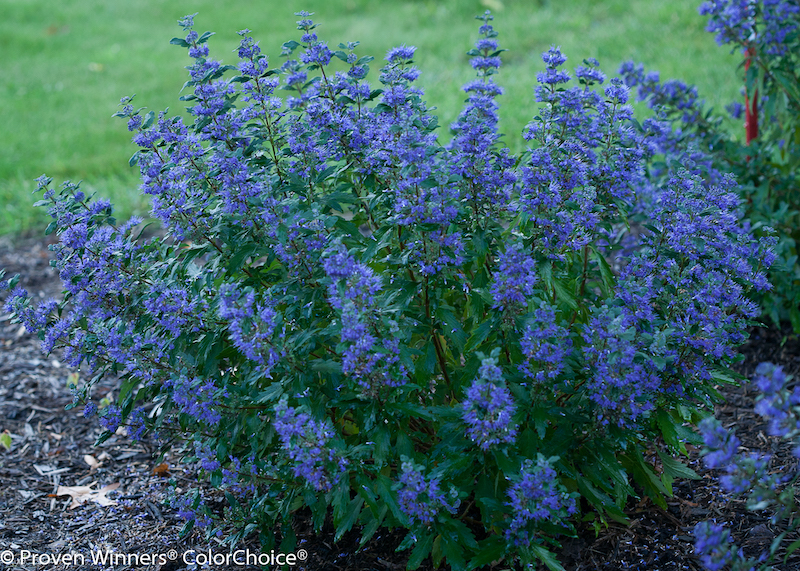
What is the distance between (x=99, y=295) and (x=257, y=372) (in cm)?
74

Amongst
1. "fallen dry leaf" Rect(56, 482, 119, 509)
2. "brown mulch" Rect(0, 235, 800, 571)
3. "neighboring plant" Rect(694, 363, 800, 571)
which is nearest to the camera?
"neighboring plant" Rect(694, 363, 800, 571)

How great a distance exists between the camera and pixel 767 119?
4.52 m

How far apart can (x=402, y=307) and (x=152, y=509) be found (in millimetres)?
1774

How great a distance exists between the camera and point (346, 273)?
Answer: 7.13 ft

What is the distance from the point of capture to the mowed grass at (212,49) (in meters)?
7.94

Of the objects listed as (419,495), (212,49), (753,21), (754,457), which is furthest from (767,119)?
(212,49)

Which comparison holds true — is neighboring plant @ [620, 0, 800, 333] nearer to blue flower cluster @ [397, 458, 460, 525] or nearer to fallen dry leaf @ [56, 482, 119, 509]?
blue flower cluster @ [397, 458, 460, 525]

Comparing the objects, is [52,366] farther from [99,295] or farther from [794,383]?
[794,383]

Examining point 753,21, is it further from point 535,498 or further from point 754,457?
Answer: point 535,498

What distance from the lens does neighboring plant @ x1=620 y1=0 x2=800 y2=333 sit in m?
4.13

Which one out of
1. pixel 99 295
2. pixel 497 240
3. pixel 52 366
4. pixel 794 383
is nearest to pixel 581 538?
pixel 497 240

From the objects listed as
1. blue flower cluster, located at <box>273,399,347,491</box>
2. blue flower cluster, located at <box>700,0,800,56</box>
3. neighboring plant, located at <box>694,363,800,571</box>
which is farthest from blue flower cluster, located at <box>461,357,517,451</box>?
blue flower cluster, located at <box>700,0,800,56</box>

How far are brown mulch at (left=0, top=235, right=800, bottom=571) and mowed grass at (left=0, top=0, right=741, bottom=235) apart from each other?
2.91 m

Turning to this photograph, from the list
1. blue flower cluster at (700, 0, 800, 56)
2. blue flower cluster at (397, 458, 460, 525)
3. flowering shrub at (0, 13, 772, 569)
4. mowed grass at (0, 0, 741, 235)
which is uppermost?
mowed grass at (0, 0, 741, 235)
